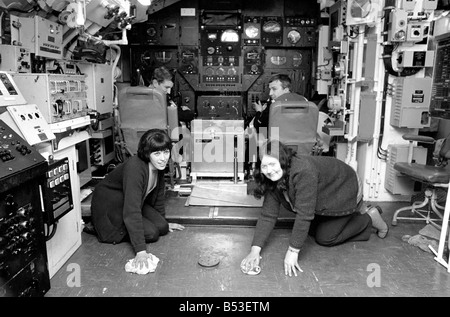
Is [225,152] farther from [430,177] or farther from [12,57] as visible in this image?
[12,57]

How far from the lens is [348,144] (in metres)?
4.73

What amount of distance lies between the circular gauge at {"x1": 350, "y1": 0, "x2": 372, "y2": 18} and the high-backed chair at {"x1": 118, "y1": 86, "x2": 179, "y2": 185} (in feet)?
7.48

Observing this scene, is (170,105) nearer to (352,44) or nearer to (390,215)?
(352,44)

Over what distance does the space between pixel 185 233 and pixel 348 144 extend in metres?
2.32

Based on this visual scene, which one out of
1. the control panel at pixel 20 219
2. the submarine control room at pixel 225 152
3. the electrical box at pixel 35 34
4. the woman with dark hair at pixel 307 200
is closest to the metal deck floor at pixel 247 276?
the submarine control room at pixel 225 152

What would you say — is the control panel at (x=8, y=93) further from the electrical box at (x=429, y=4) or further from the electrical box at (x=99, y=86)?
the electrical box at (x=429, y=4)

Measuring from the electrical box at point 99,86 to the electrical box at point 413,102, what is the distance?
3506mm

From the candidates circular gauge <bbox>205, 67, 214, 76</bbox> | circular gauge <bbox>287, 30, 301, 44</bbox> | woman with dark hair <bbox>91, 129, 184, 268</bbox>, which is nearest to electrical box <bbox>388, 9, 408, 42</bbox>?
circular gauge <bbox>287, 30, 301, 44</bbox>

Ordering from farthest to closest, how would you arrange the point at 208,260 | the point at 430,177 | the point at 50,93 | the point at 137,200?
the point at 430,177, the point at 50,93, the point at 208,260, the point at 137,200

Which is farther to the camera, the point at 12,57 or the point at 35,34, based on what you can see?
the point at 35,34

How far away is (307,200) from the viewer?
8.95 feet

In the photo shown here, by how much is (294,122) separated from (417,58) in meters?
Answer: 1.44

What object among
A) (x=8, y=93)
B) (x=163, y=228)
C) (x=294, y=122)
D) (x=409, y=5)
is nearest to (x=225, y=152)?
(x=294, y=122)

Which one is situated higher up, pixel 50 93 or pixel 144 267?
pixel 50 93
